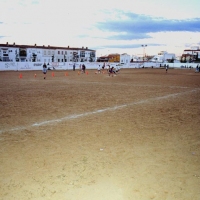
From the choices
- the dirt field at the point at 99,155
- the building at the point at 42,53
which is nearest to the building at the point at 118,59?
the building at the point at 42,53

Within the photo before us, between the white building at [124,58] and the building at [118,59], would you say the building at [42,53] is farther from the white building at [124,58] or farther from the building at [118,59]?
the white building at [124,58]

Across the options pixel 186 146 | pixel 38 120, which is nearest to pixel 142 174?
pixel 186 146

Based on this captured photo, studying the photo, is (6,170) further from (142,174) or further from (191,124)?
(191,124)

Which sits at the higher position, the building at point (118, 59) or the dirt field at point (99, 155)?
the building at point (118, 59)

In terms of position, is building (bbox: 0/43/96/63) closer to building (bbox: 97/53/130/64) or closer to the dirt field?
building (bbox: 97/53/130/64)

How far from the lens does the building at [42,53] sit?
98.3 meters

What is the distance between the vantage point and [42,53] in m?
108

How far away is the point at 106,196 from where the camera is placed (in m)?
3.99

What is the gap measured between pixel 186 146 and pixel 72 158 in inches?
119

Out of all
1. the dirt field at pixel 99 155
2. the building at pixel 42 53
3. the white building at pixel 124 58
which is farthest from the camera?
the white building at pixel 124 58

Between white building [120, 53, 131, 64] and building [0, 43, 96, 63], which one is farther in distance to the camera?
white building [120, 53, 131, 64]

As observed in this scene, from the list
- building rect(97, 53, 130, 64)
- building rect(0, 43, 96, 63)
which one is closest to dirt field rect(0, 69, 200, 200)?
building rect(0, 43, 96, 63)

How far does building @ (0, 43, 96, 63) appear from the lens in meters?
98.3

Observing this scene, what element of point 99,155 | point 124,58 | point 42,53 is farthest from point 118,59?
point 99,155
